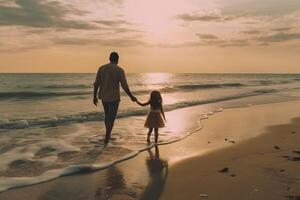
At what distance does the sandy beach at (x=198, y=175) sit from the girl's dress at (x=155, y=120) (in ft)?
2.09

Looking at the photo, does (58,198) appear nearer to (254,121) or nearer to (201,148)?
(201,148)

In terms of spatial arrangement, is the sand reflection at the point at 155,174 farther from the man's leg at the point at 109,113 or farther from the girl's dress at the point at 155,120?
the man's leg at the point at 109,113

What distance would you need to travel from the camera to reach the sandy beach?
5.20 m

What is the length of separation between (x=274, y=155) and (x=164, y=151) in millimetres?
2175

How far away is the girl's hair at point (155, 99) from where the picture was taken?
941 cm

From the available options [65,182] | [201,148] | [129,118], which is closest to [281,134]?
[201,148]

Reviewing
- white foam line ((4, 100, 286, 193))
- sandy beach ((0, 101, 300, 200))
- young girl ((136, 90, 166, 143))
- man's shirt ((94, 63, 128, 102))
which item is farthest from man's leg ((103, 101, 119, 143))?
white foam line ((4, 100, 286, 193))

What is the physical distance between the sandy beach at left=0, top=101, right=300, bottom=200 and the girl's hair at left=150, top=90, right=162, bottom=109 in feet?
3.41

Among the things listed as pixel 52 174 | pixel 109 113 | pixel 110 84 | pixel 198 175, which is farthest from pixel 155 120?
pixel 52 174

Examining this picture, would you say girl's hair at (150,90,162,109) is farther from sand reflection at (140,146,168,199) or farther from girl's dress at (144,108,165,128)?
sand reflection at (140,146,168,199)

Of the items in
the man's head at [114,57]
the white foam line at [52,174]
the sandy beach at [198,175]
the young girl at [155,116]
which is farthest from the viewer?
the young girl at [155,116]

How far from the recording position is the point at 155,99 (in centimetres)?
945

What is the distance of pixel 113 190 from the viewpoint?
5406mm

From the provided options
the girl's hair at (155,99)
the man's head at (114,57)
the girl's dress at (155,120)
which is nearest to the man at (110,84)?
the man's head at (114,57)
